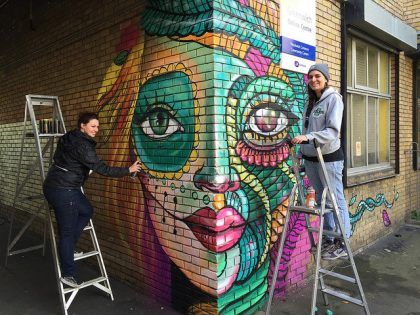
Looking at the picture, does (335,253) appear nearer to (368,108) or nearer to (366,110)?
(366,110)

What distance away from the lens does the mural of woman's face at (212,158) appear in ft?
10.3

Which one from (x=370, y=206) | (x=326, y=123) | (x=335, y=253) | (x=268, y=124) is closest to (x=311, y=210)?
(x=335, y=253)

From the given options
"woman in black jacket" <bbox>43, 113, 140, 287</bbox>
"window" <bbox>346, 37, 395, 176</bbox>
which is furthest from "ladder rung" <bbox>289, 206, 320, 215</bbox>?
"window" <bbox>346, 37, 395, 176</bbox>

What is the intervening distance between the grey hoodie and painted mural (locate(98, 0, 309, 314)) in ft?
1.71

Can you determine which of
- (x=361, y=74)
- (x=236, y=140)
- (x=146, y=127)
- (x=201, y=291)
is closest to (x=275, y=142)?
(x=236, y=140)

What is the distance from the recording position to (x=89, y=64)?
15.4 feet

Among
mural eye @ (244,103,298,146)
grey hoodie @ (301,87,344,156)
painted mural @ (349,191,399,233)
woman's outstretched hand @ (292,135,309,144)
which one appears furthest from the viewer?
painted mural @ (349,191,399,233)

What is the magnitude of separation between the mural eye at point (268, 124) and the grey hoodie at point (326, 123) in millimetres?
417

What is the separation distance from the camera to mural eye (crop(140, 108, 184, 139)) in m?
3.50

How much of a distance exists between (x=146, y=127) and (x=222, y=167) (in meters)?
1.07

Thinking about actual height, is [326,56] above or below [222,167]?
above

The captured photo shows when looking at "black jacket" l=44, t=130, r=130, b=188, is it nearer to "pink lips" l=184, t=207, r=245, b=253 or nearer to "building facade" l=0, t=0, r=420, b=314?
"building facade" l=0, t=0, r=420, b=314

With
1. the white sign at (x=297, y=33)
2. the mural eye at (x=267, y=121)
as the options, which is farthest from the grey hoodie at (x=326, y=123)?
the white sign at (x=297, y=33)

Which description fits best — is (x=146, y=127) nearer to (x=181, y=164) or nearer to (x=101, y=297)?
(x=181, y=164)
